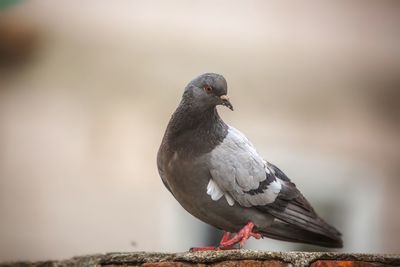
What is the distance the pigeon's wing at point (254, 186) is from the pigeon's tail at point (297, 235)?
0.01 meters

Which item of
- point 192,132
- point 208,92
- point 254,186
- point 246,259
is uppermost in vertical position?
point 208,92

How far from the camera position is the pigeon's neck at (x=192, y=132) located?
3637 mm

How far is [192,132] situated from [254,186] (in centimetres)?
35

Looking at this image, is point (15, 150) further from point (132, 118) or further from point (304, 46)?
point (304, 46)

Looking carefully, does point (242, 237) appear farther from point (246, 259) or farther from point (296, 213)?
point (246, 259)

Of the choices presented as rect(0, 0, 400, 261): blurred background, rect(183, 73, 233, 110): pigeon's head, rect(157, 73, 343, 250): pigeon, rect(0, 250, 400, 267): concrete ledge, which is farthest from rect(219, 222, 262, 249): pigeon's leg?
rect(0, 0, 400, 261): blurred background

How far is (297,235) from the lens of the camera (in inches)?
152

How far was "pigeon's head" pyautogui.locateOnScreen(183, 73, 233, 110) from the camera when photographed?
3516 millimetres

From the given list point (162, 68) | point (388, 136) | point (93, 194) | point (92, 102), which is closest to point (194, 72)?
point (162, 68)

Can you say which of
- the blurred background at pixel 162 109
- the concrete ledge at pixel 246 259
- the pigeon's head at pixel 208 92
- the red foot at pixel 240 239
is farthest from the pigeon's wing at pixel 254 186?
the blurred background at pixel 162 109

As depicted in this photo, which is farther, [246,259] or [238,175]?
[238,175]

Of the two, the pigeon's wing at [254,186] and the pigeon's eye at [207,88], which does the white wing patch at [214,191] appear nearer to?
the pigeon's wing at [254,186]

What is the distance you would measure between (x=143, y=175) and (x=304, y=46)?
203 cm

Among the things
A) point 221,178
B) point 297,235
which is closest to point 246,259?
point 221,178
